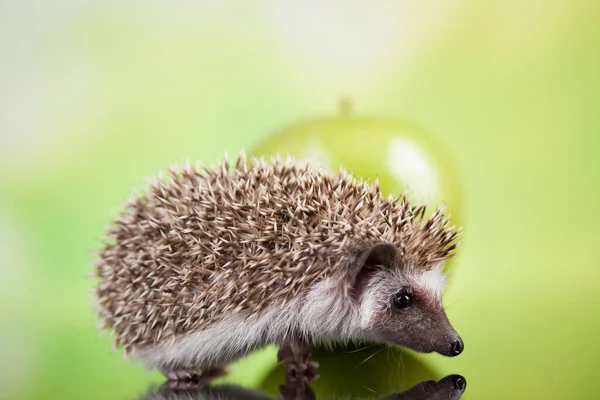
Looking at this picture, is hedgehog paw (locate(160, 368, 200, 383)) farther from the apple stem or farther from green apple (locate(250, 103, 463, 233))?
the apple stem

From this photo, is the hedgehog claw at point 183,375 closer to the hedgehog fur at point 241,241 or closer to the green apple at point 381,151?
the hedgehog fur at point 241,241

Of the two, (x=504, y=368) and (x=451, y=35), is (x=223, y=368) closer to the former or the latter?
(x=504, y=368)

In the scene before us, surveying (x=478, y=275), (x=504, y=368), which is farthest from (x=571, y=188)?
(x=504, y=368)

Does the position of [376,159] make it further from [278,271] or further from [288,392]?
[288,392]

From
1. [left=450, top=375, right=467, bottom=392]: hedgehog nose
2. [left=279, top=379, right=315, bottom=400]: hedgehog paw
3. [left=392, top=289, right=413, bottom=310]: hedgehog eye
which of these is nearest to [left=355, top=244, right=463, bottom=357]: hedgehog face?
[left=392, top=289, right=413, bottom=310]: hedgehog eye

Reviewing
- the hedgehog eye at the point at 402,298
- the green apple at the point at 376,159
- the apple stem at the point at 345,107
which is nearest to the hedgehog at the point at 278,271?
the hedgehog eye at the point at 402,298
